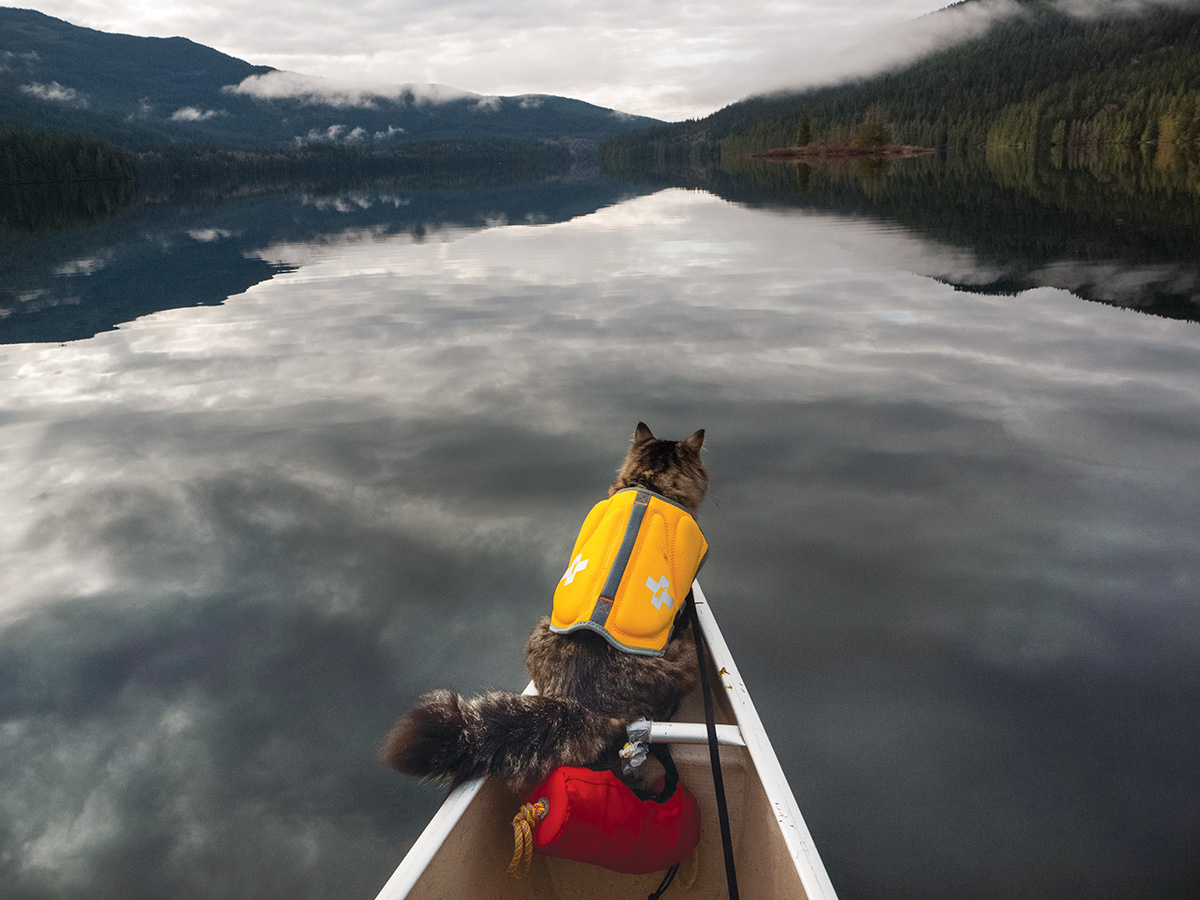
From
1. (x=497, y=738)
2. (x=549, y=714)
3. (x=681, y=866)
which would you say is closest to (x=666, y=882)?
(x=681, y=866)

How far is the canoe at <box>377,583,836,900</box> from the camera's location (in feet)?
8.72

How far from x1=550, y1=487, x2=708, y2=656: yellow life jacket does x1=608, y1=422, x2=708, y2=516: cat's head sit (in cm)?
55

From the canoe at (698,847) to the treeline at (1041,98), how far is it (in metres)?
96.5

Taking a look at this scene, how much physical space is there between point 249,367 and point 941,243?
22.5 metres

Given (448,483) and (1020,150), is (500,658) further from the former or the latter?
(1020,150)

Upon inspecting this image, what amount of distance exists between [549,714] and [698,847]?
1178 millimetres

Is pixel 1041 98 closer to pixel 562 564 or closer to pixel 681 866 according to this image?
pixel 562 564

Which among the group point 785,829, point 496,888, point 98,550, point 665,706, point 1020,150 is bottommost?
point 98,550

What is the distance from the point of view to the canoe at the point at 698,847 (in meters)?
2.66

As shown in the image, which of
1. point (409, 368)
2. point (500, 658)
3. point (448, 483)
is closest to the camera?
point (500, 658)

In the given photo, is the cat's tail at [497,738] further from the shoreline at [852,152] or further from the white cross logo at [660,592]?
the shoreline at [852,152]

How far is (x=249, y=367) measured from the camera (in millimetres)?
13344

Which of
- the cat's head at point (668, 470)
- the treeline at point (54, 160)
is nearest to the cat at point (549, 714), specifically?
the cat's head at point (668, 470)

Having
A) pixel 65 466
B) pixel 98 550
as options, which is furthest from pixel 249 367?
pixel 98 550
